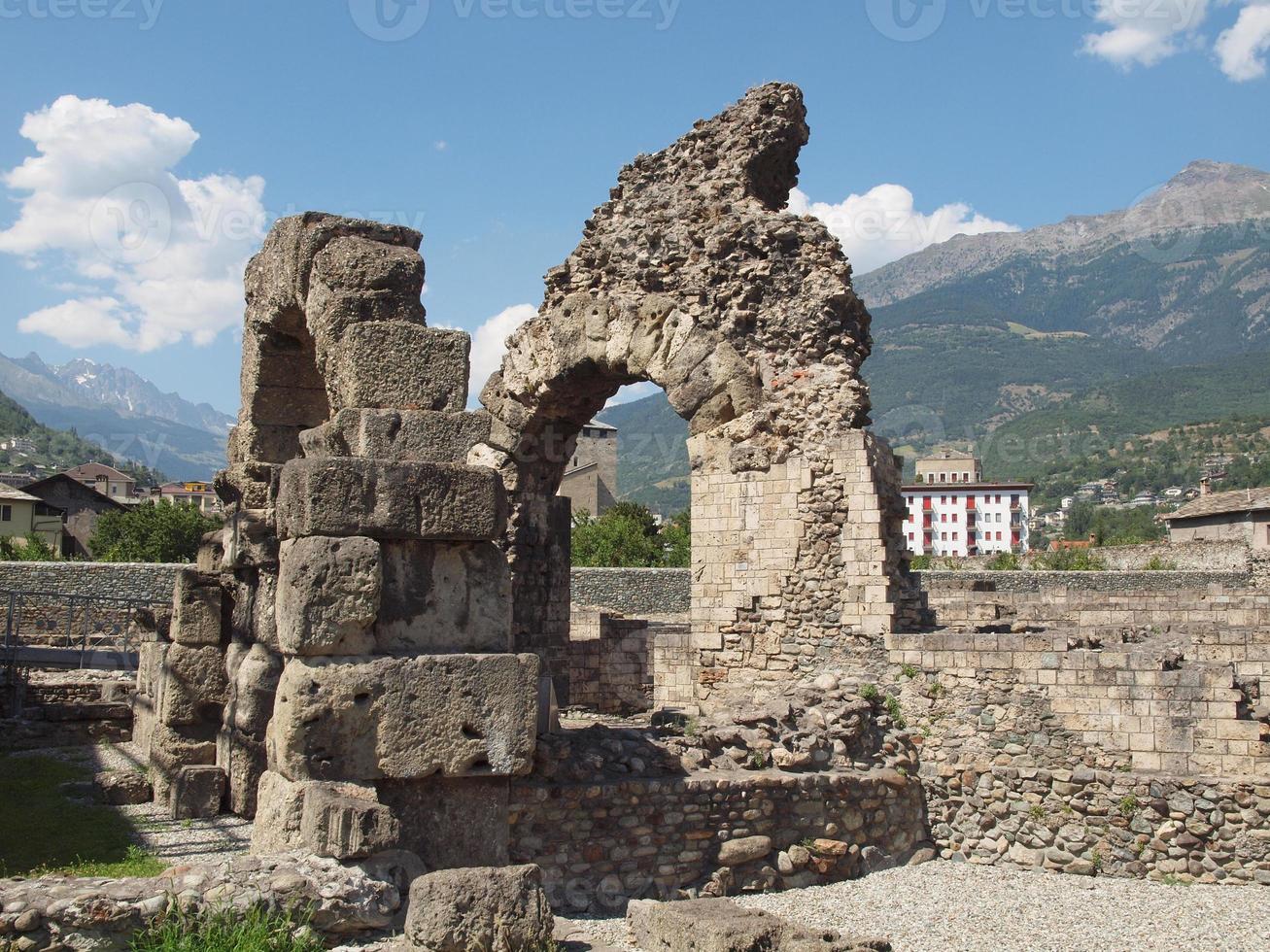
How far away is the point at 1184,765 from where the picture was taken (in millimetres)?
8891

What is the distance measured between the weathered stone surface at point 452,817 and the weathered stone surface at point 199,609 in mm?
4762

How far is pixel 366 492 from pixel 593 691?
9.73m

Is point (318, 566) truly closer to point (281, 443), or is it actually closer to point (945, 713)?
point (281, 443)

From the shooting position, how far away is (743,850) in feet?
25.5

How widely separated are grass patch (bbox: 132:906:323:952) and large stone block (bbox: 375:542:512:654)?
4.56ft

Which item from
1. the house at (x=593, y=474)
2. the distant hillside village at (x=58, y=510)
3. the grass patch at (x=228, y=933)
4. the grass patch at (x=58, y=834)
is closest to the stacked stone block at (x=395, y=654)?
the grass patch at (x=228, y=933)

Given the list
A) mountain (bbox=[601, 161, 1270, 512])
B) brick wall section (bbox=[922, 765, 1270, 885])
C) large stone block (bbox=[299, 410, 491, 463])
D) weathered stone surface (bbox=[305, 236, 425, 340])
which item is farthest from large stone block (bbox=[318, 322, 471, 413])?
mountain (bbox=[601, 161, 1270, 512])

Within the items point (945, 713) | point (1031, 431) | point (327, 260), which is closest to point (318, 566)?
point (327, 260)

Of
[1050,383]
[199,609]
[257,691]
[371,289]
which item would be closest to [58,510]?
[199,609]

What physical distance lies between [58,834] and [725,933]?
16.9ft

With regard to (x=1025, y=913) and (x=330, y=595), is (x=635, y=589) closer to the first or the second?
(x=1025, y=913)

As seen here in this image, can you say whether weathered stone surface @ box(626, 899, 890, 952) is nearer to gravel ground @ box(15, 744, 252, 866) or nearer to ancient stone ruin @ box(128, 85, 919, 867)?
ancient stone ruin @ box(128, 85, 919, 867)

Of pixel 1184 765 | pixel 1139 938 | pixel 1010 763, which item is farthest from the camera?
pixel 1010 763

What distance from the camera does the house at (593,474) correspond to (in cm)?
6259
